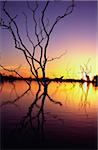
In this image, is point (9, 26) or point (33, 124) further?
point (9, 26)

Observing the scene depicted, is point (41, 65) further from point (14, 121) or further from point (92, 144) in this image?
point (92, 144)

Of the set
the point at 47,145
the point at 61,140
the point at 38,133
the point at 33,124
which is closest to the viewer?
the point at 47,145

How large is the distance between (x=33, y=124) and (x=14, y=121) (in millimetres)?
510

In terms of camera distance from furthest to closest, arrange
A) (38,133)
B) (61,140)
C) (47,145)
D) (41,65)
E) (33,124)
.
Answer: (41,65)
(33,124)
(38,133)
(61,140)
(47,145)

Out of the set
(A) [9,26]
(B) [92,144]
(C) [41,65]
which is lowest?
(B) [92,144]

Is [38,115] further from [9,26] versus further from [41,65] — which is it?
[9,26]

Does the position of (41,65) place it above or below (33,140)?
above

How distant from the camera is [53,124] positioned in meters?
7.06

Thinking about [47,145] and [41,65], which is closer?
[47,145]

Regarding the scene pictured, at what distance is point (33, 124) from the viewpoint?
700 cm

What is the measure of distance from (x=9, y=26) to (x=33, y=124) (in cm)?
1430

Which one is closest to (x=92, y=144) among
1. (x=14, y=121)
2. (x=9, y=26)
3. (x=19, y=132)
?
(x=19, y=132)

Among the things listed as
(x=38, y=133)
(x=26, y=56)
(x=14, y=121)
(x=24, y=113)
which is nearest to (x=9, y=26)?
(x=26, y=56)

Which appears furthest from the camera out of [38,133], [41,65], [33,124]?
[41,65]
